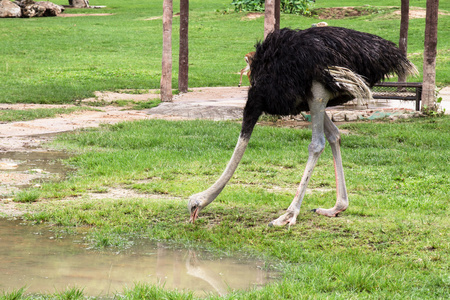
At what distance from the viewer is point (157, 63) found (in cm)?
2644

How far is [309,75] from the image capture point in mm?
5652

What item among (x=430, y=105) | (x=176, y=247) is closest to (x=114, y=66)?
(x=430, y=105)

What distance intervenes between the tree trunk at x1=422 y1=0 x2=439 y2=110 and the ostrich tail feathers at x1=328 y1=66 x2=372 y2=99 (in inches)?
319

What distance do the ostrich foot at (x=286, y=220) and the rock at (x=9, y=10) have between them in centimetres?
3980

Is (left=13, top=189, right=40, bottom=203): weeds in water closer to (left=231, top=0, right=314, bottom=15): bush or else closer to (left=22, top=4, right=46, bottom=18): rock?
(left=231, top=0, right=314, bottom=15): bush

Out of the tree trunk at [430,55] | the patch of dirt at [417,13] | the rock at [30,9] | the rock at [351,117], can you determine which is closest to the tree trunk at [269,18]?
the rock at [351,117]

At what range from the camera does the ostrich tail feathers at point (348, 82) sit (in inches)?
219

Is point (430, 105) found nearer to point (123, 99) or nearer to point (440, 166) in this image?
point (440, 166)

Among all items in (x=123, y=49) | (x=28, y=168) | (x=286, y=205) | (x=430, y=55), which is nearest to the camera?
(x=286, y=205)

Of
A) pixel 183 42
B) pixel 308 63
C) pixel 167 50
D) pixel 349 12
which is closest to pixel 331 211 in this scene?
pixel 308 63

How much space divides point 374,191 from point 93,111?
893 cm

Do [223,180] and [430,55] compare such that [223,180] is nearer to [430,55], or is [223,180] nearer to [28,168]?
[28,168]

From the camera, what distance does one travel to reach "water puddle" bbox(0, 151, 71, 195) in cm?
777

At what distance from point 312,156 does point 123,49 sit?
26.6 m
